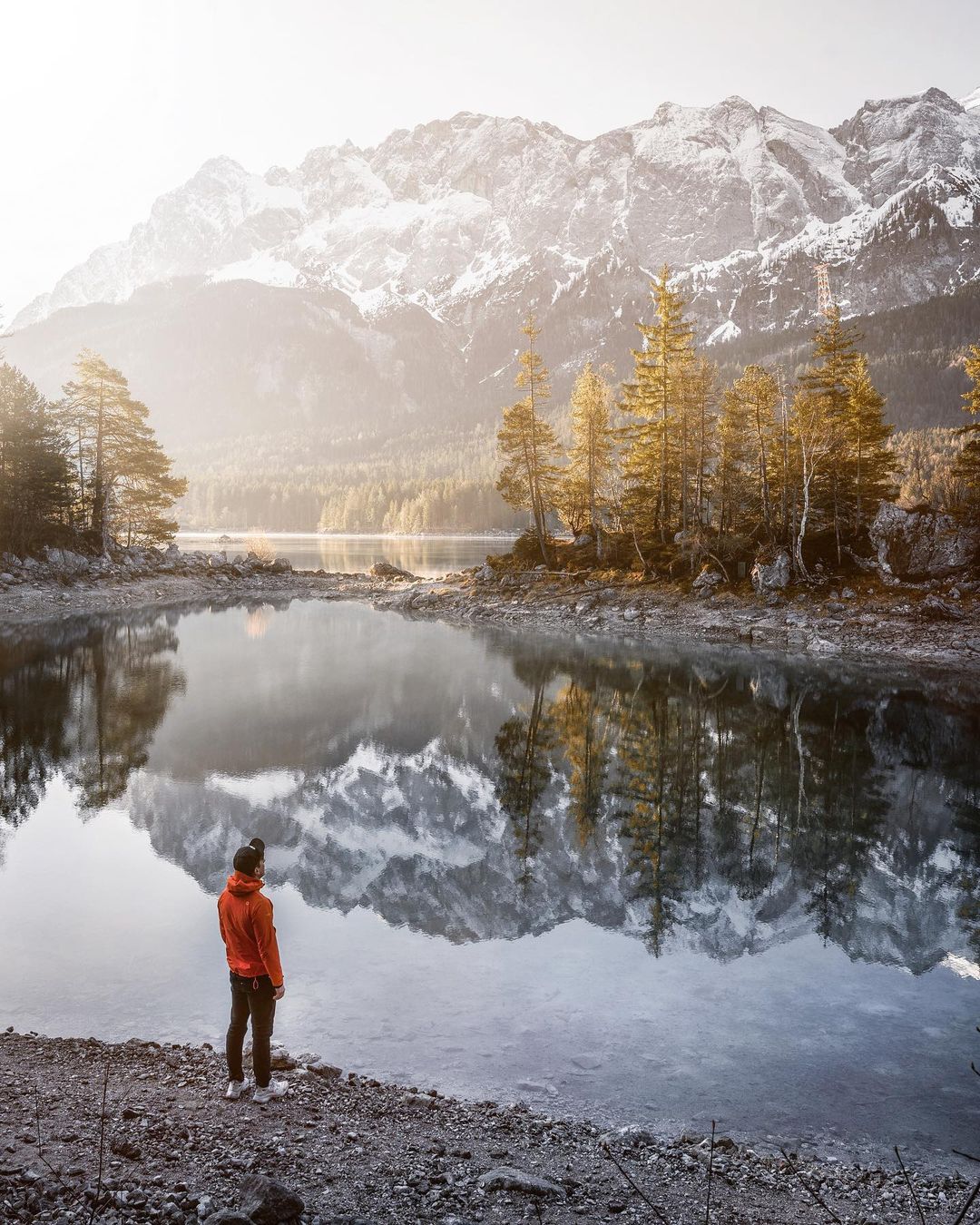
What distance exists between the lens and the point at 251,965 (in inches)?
270

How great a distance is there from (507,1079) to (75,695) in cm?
2258

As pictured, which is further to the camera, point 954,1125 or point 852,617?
point 852,617

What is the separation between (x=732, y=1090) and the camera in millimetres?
7188

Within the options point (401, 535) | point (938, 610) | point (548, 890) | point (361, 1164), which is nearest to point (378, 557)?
point (401, 535)

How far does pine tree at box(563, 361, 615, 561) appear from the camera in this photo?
50812mm

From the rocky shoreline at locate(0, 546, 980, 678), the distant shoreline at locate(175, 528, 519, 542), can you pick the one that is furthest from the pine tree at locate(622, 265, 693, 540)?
the distant shoreline at locate(175, 528, 519, 542)

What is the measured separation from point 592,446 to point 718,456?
29.3ft

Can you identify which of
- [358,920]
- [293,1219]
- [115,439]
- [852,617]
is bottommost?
[358,920]

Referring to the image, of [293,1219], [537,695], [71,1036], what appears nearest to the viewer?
[293,1219]

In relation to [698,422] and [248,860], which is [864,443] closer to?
[698,422]

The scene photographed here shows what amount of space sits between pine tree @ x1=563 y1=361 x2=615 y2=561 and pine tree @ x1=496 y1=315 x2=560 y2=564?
153 centimetres

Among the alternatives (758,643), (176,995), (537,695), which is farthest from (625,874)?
(758,643)

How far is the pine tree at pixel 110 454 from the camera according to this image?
54.8 m

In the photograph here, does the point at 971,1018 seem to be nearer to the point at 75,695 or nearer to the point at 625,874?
the point at 625,874
